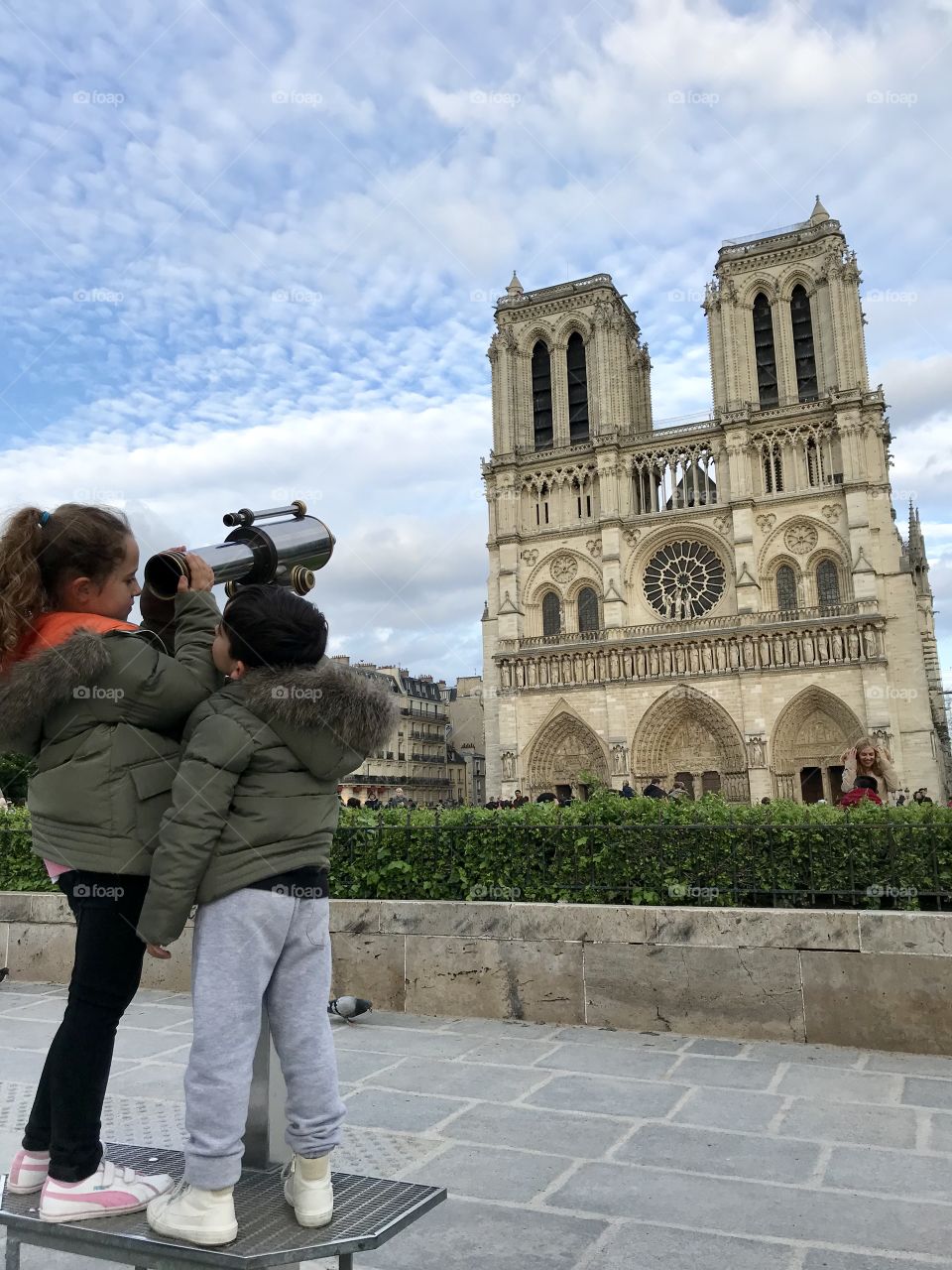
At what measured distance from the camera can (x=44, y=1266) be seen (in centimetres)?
237

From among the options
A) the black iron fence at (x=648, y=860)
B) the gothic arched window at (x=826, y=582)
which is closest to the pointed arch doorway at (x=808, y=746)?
the gothic arched window at (x=826, y=582)

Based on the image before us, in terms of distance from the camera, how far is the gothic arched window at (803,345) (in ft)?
111

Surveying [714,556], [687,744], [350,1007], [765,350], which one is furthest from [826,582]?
[350,1007]

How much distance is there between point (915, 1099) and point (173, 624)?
3420 millimetres

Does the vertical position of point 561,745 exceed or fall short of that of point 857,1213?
it exceeds it

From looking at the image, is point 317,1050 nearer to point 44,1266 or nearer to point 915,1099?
point 44,1266

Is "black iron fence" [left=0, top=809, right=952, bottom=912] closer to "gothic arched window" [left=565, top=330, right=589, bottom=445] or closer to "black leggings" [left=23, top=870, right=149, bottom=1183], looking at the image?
"black leggings" [left=23, top=870, right=149, bottom=1183]

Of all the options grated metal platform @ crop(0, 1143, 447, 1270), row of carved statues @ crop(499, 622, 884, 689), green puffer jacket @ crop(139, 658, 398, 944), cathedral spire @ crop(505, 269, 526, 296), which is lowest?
grated metal platform @ crop(0, 1143, 447, 1270)

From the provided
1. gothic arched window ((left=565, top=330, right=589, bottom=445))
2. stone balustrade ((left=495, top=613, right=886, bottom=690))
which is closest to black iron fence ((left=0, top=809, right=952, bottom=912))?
stone balustrade ((left=495, top=613, right=886, bottom=690))

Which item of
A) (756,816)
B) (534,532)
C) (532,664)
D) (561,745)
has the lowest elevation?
(756,816)

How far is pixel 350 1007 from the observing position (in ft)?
16.2

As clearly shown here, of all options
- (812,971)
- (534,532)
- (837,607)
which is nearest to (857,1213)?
(812,971)

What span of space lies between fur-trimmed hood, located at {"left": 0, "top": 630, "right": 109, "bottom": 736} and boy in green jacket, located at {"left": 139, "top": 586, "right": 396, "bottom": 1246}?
258 mm

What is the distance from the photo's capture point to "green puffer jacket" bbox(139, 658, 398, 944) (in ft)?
6.36
